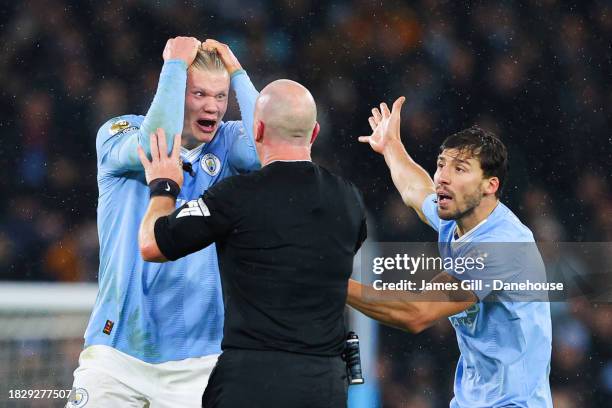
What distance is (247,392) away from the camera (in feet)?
7.57

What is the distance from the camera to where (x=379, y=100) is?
16.8ft

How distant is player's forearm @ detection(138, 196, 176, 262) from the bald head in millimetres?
344

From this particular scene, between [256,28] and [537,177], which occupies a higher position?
[256,28]

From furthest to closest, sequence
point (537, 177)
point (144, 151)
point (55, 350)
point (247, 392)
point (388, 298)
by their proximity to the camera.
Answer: point (537, 177) → point (55, 350) → point (388, 298) → point (144, 151) → point (247, 392)

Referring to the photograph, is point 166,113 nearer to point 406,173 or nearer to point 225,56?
point 225,56

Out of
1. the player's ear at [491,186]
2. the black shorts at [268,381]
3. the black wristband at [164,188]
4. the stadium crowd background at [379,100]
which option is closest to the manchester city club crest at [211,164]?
the black wristband at [164,188]

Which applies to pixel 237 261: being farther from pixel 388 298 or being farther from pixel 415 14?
pixel 415 14

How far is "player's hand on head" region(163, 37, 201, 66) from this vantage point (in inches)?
118

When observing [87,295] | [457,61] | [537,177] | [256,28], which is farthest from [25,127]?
[537,177]

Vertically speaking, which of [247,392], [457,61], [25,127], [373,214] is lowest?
[247,392]

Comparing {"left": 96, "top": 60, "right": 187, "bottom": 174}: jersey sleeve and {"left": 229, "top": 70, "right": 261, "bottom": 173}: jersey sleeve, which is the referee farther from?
{"left": 229, "top": 70, "right": 261, "bottom": 173}: jersey sleeve

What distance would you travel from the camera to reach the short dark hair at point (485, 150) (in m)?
4.05

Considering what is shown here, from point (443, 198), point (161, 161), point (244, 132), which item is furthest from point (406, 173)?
point (161, 161)

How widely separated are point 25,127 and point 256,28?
1.39 m
